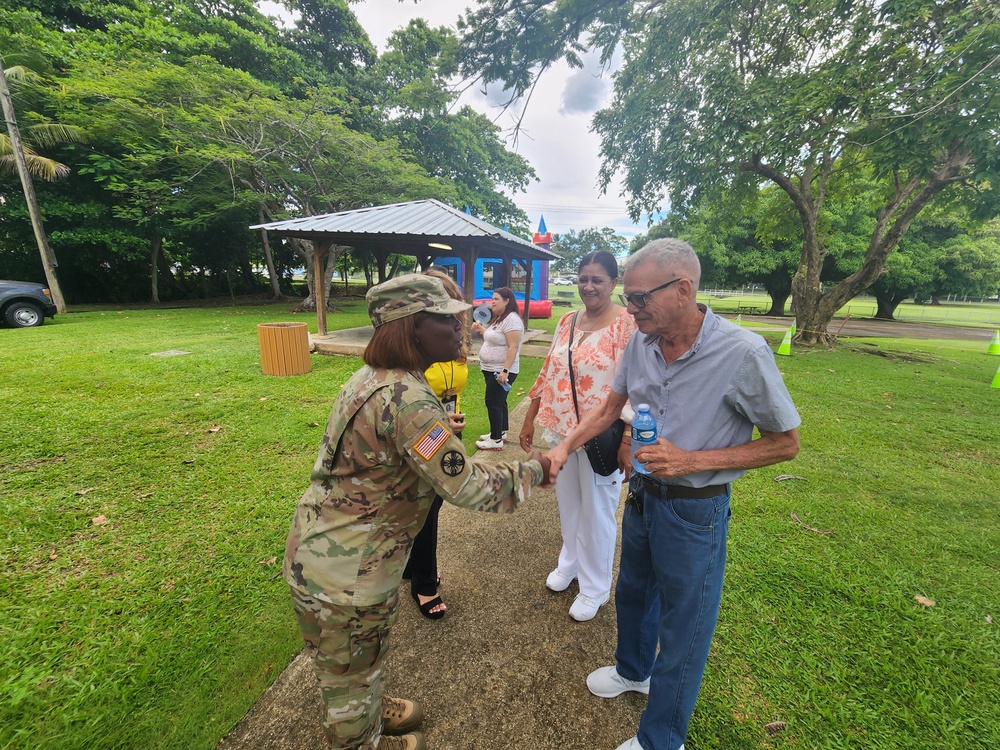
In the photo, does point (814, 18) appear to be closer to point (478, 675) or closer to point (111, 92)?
point (478, 675)

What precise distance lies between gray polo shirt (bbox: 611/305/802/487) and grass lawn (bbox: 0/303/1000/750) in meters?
1.50

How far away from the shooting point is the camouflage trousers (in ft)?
4.58

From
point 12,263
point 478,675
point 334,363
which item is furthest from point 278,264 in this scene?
point 478,675

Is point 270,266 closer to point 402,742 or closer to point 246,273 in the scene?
point 246,273

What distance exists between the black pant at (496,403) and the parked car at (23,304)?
1493cm

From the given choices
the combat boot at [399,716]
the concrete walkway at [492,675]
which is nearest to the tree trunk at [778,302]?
the concrete walkway at [492,675]

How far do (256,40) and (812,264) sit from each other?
24370mm

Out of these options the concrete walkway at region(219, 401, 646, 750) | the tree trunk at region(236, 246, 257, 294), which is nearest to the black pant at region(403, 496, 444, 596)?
the concrete walkway at region(219, 401, 646, 750)

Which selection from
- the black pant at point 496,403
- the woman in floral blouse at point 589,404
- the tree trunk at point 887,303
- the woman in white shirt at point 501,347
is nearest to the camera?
the woman in floral blouse at point 589,404

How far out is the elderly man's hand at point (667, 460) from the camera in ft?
4.84

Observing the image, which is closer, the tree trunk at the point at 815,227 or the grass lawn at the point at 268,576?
the grass lawn at the point at 268,576

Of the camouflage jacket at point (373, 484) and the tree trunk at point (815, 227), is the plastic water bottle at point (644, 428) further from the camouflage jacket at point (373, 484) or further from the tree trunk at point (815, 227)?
the tree trunk at point (815, 227)

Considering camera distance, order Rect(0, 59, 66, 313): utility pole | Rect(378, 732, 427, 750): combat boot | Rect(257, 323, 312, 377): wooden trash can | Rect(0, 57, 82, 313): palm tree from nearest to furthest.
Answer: Rect(378, 732, 427, 750): combat boot
Rect(257, 323, 312, 377): wooden trash can
Rect(0, 59, 66, 313): utility pole
Rect(0, 57, 82, 313): palm tree

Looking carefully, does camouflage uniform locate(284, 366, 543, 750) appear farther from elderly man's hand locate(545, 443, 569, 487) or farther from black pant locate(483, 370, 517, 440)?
black pant locate(483, 370, 517, 440)
